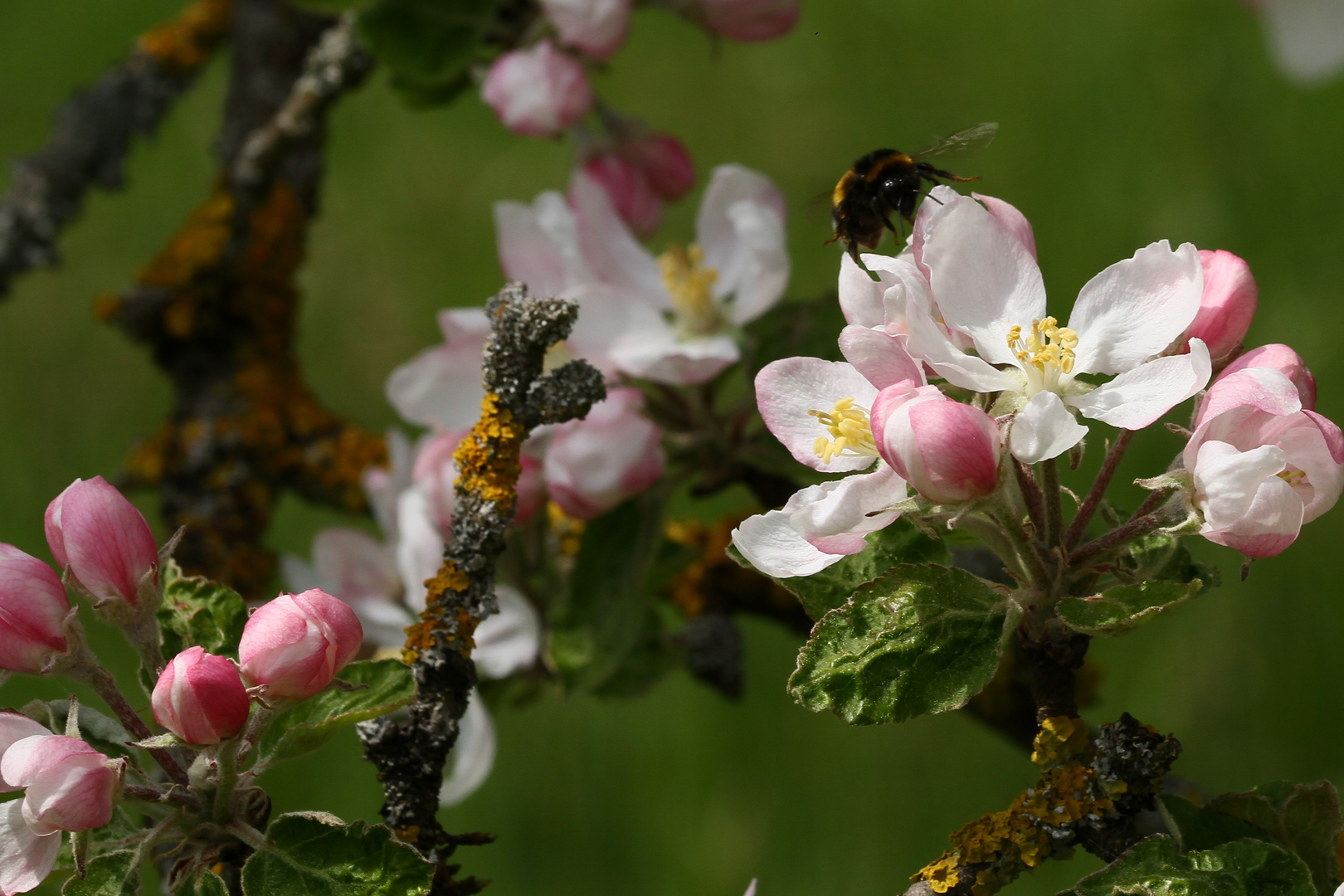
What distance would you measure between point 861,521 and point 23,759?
1.08ft

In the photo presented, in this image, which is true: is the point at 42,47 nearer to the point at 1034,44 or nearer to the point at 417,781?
the point at 1034,44

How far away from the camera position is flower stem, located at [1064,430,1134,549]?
0.55 m

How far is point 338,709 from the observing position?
22.8 inches

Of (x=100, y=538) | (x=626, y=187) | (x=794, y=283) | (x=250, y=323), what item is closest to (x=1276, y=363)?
(x=100, y=538)

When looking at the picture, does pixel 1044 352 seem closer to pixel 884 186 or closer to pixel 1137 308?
pixel 1137 308

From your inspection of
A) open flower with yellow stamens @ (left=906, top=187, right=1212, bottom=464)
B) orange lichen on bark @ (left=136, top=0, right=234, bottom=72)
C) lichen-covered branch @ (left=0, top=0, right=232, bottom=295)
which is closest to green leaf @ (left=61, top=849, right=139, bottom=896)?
open flower with yellow stamens @ (left=906, top=187, right=1212, bottom=464)

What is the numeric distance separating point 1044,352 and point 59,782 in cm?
43

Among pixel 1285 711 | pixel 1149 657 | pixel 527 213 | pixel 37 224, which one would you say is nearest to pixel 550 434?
pixel 527 213

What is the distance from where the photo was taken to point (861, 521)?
53 cm

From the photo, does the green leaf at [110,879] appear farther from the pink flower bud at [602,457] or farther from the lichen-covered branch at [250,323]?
the lichen-covered branch at [250,323]

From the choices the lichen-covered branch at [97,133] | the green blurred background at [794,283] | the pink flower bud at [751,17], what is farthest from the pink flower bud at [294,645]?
the green blurred background at [794,283]

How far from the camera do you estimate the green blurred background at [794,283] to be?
1680mm

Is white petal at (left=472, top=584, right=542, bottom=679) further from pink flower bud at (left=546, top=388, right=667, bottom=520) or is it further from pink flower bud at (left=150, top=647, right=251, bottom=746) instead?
pink flower bud at (left=150, top=647, right=251, bottom=746)

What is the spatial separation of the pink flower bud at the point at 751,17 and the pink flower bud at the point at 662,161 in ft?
0.31
